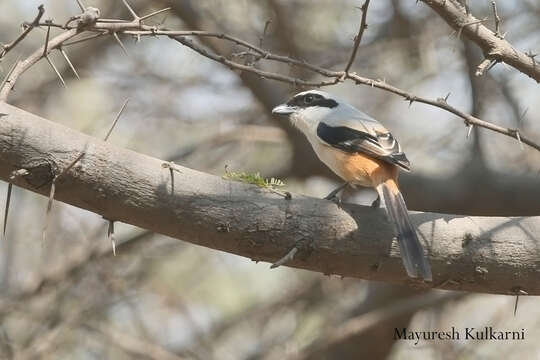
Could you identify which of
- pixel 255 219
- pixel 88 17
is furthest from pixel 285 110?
pixel 88 17

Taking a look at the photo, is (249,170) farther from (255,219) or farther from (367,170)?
(255,219)

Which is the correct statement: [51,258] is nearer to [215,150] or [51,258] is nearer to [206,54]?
[215,150]

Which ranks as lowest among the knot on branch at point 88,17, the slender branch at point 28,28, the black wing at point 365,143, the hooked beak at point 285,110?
the slender branch at point 28,28

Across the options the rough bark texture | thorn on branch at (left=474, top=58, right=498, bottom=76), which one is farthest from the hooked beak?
thorn on branch at (left=474, top=58, right=498, bottom=76)

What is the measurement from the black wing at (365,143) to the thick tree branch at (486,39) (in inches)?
34.3

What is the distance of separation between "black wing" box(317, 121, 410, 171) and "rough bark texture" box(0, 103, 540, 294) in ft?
2.37

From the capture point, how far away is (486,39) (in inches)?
136

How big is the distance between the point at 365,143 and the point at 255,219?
1448mm

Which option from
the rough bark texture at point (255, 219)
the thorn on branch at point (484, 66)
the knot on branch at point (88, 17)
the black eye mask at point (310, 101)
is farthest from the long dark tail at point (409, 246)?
the black eye mask at point (310, 101)

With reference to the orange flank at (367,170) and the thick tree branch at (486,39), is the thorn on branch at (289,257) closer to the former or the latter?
the thick tree branch at (486,39)

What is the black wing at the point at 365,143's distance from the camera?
420 centimetres

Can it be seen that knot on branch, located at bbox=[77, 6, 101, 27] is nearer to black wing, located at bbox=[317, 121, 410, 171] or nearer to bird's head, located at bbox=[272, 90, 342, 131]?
black wing, located at bbox=[317, 121, 410, 171]

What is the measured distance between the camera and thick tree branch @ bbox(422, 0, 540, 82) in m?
3.38

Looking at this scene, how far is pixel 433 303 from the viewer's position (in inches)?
240
